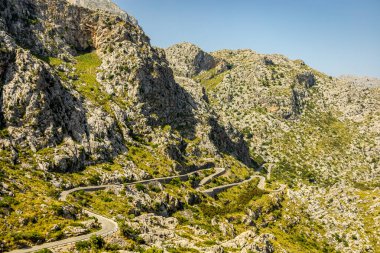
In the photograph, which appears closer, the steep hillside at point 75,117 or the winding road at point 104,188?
the winding road at point 104,188

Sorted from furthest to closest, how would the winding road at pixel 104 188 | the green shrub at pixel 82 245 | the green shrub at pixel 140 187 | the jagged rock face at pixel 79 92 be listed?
the green shrub at pixel 140 187 < the jagged rock face at pixel 79 92 < the winding road at pixel 104 188 < the green shrub at pixel 82 245

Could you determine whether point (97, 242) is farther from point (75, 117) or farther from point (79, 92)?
point (79, 92)

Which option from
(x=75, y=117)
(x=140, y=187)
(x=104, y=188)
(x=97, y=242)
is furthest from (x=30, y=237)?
(x=75, y=117)

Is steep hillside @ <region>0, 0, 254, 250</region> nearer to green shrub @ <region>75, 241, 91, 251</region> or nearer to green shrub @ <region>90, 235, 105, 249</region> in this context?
green shrub @ <region>75, 241, 91, 251</region>

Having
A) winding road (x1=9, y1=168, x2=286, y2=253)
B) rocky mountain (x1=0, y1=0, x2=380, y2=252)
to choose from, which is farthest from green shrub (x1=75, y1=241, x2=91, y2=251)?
winding road (x1=9, y1=168, x2=286, y2=253)

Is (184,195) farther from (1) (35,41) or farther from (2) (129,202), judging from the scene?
(1) (35,41)

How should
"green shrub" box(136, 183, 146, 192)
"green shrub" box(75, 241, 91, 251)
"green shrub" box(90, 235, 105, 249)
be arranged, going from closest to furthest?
"green shrub" box(75, 241, 91, 251), "green shrub" box(90, 235, 105, 249), "green shrub" box(136, 183, 146, 192)

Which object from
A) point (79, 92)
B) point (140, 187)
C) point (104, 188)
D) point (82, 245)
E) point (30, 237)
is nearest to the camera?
point (82, 245)

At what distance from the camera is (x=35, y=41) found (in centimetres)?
15250

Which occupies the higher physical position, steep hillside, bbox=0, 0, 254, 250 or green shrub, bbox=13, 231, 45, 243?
steep hillside, bbox=0, 0, 254, 250

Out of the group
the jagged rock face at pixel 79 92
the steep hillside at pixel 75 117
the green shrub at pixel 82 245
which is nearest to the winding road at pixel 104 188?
the steep hillside at pixel 75 117

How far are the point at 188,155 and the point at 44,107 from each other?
249 ft

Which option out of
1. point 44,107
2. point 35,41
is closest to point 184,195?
point 44,107

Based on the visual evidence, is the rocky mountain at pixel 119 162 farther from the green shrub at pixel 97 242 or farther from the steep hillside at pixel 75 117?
the steep hillside at pixel 75 117
